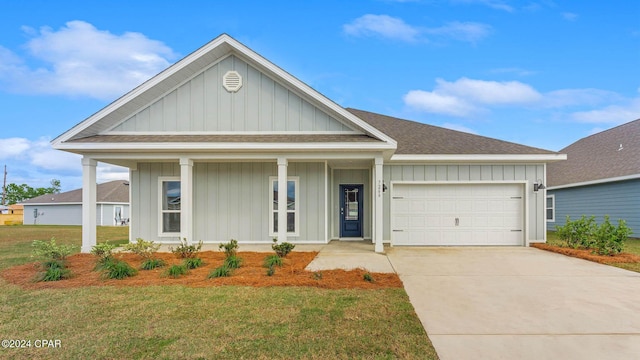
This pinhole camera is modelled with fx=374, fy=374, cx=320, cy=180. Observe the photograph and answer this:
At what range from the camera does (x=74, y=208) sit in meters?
36.3

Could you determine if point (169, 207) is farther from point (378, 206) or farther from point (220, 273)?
point (378, 206)

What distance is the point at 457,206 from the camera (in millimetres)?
12273

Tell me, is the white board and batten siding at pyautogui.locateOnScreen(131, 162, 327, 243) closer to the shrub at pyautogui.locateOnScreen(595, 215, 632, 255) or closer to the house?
the house

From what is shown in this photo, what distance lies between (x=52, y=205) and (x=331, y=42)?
35.2 metres

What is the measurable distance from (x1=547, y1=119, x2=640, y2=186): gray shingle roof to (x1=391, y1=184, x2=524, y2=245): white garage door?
6733 millimetres

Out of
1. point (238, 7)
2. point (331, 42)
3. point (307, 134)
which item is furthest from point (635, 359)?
point (331, 42)

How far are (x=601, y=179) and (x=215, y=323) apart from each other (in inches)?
706

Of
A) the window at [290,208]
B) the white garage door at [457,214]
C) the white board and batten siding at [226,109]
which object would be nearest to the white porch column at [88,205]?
the white board and batten siding at [226,109]

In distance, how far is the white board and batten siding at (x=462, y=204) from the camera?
1222 cm

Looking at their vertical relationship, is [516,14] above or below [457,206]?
above

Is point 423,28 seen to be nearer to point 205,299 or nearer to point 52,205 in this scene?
point 205,299

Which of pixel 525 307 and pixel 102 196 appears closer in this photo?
pixel 525 307

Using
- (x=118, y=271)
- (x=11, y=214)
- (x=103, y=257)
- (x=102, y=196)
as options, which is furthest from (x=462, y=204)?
(x=11, y=214)

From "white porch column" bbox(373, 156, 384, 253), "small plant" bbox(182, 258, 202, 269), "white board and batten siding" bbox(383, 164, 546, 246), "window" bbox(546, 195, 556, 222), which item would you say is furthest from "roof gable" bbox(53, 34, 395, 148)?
"window" bbox(546, 195, 556, 222)
